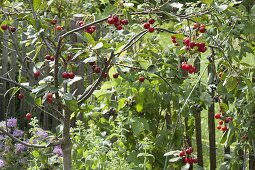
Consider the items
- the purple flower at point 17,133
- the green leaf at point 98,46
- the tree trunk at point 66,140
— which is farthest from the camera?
the purple flower at point 17,133

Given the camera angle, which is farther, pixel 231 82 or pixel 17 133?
pixel 17 133

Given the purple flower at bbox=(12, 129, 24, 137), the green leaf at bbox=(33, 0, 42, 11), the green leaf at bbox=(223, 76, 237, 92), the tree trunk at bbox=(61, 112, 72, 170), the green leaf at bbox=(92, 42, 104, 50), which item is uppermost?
the green leaf at bbox=(33, 0, 42, 11)

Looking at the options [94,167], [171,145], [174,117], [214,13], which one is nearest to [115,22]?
[214,13]

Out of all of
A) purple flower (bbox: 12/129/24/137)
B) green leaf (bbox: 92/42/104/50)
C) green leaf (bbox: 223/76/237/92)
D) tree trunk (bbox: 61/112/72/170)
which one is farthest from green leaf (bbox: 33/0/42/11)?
purple flower (bbox: 12/129/24/137)

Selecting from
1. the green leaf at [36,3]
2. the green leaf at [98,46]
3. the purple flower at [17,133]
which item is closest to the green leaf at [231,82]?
the green leaf at [98,46]

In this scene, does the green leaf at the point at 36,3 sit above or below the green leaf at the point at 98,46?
above

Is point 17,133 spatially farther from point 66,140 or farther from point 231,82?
point 231,82

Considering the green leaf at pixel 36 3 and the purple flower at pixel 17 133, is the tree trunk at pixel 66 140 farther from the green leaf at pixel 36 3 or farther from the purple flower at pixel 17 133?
the purple flower at pixel 17 133

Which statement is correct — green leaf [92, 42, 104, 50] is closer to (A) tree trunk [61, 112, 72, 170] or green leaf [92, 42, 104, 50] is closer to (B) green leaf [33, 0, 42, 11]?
(B) green leaf [33, 0, 42, 11]

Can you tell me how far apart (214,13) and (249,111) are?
0.59m

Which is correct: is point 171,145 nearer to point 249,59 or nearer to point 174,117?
point 174,117

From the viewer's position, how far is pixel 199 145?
13.3ft

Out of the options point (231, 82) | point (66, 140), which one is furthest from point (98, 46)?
point (231, 82)

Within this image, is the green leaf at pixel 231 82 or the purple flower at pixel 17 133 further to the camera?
the purple flower at pixel 17 133
